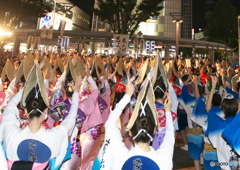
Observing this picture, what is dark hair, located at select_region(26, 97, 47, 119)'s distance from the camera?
2275mm

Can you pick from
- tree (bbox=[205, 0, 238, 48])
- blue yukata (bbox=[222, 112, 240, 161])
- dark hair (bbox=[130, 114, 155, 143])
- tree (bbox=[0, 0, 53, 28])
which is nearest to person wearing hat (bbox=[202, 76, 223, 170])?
blue yukata (bbox=[222, 112, 240, 161])

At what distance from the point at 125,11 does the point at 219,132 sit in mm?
16890

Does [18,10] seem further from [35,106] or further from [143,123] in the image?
[143,123]

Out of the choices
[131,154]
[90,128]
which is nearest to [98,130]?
[90,128]

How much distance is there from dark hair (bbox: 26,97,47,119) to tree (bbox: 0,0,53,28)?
17445 millimetres

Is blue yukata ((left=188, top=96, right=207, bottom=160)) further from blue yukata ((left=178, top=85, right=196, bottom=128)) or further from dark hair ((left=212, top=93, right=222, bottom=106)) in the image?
blue yukata ((left=178, top=85, right=196, bottom=128))

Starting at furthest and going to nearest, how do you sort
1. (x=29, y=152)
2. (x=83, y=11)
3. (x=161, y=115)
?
(x=83, y=11) → (x=161, y=115) → (x=29, y=152)

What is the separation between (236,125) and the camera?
6.95 feet

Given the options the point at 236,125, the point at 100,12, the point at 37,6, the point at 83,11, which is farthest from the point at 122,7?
the point at 83,11

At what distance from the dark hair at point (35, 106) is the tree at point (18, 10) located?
57.2ft

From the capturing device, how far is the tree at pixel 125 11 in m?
18.6

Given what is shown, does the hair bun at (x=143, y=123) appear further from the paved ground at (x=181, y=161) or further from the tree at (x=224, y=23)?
the tree at (x=224, y=23)

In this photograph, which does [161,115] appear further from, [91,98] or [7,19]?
[7,19]

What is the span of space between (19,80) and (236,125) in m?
3.42
